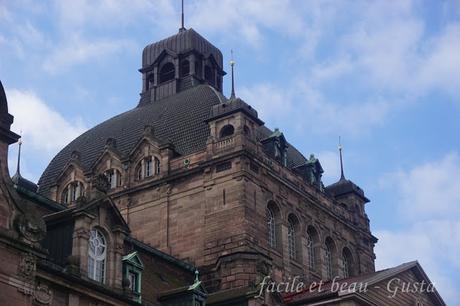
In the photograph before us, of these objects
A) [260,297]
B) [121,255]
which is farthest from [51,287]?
[260,297]

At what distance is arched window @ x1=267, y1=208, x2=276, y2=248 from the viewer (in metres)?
58.2

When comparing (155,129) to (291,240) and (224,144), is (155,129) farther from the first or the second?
(291,240)

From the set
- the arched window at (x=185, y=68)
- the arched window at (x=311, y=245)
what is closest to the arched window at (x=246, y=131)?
the arched window at (x=311, y=245)

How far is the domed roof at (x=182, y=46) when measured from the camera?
2844 inches

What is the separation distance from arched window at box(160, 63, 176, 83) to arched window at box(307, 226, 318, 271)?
16.4 m

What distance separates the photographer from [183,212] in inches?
2266

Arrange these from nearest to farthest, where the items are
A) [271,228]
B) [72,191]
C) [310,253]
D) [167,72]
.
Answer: [271,228]
[310,253]
[72,191]
[167,72]

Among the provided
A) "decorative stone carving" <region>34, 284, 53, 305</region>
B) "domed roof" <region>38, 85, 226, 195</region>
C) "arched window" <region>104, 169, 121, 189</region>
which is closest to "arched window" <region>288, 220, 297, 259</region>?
"domed roof" <region>38, 85, 226, 195</region>

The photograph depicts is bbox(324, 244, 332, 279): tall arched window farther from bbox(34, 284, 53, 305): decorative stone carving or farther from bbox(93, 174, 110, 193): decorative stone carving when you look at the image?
bbox(34, 284, 53, 305): decorative stone carving

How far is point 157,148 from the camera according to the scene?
2405 inches

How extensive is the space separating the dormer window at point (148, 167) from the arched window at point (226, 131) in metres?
4.77

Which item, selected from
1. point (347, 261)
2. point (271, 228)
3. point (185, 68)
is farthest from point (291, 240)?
point (185, 68)

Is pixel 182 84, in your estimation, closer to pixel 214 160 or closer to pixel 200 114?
pixel 200 114

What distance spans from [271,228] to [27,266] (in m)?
24.9
